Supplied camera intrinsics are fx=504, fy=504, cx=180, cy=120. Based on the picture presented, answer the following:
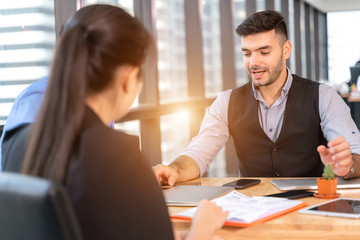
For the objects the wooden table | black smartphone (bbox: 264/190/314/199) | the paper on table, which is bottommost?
the wooden table

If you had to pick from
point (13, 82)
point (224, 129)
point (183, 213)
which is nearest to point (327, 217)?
point (183, 213)

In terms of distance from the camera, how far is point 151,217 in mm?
982

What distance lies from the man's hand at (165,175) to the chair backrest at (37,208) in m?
1.12

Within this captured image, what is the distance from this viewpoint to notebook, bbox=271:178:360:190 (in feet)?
5.88

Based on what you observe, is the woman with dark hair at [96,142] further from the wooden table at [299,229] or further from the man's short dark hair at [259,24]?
the man's short dark hair at [259,24]

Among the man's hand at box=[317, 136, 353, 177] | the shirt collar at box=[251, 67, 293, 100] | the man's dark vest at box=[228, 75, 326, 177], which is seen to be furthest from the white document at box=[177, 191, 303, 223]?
the shirt collar at box=[251, 67, 293, 100]

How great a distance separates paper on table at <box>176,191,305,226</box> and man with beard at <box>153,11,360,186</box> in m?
0.67

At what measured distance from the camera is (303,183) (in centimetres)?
183

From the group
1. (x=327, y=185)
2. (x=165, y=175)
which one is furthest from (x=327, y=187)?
(x=165, y=175)

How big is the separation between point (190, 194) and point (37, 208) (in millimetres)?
1019

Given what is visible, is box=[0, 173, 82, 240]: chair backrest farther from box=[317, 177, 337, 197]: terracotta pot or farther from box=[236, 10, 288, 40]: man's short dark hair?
box=[236, 10, 288, 40]: man's short dark hair

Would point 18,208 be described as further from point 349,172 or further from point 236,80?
point 236,80

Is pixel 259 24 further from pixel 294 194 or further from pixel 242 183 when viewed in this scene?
pixel 294 194

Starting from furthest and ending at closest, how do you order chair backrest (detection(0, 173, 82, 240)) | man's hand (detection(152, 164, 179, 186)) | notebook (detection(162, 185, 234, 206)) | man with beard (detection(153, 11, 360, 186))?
man with beard (detection(153, 11, 360, 186)) → man's hand (detection(152, 164, 179, 186)) → notebook (detection(162, 185, 234, 206)) → chair backrest (detection(0, 173, 82, 240))
